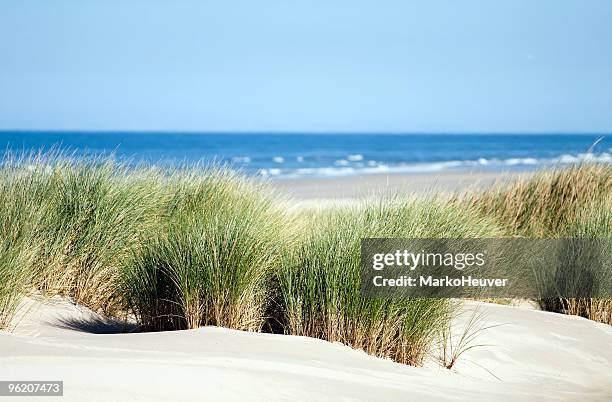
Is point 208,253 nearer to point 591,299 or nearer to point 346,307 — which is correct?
point 346,307

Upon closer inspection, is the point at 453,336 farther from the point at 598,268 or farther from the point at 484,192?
the point at 484,192

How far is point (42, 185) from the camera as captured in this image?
23.0 feet

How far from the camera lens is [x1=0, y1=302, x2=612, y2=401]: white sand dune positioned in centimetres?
416

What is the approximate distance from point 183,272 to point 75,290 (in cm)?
129

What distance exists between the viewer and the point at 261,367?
4566 millimetres

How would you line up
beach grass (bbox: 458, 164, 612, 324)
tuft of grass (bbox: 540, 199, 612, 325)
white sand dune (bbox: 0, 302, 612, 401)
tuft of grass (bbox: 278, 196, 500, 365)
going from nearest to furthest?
white sand dune (bbox: 0, 302, 612, 401) < tuft of grass (bbox: 278, 196, 500, 365) < tuft of grass (bbox: 540, 199, 612, 325) < beach grass (bbox: 458, 164, 612, 324)

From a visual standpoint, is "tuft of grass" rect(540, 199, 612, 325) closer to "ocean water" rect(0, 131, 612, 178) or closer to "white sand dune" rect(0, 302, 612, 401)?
"white sand dune" rect(0, 302, 612, 401)

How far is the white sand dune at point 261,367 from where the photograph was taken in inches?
164

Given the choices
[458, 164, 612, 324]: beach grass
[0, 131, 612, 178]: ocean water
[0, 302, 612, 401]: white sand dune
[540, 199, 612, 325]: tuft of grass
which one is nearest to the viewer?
[0, 302, 612, 401]: white sand dune

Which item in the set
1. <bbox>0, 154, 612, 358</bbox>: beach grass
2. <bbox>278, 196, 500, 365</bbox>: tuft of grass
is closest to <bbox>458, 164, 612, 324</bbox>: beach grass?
<bbox>0, 154, 612, 358</bbox>: beach grass

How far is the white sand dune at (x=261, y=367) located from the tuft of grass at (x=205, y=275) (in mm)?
276

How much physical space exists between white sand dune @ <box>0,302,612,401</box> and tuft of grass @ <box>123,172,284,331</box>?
28 cm

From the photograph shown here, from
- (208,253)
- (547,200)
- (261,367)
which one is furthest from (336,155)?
(261,367)

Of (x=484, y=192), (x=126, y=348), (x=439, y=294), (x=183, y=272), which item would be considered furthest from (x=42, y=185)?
(x=484, y=192)
